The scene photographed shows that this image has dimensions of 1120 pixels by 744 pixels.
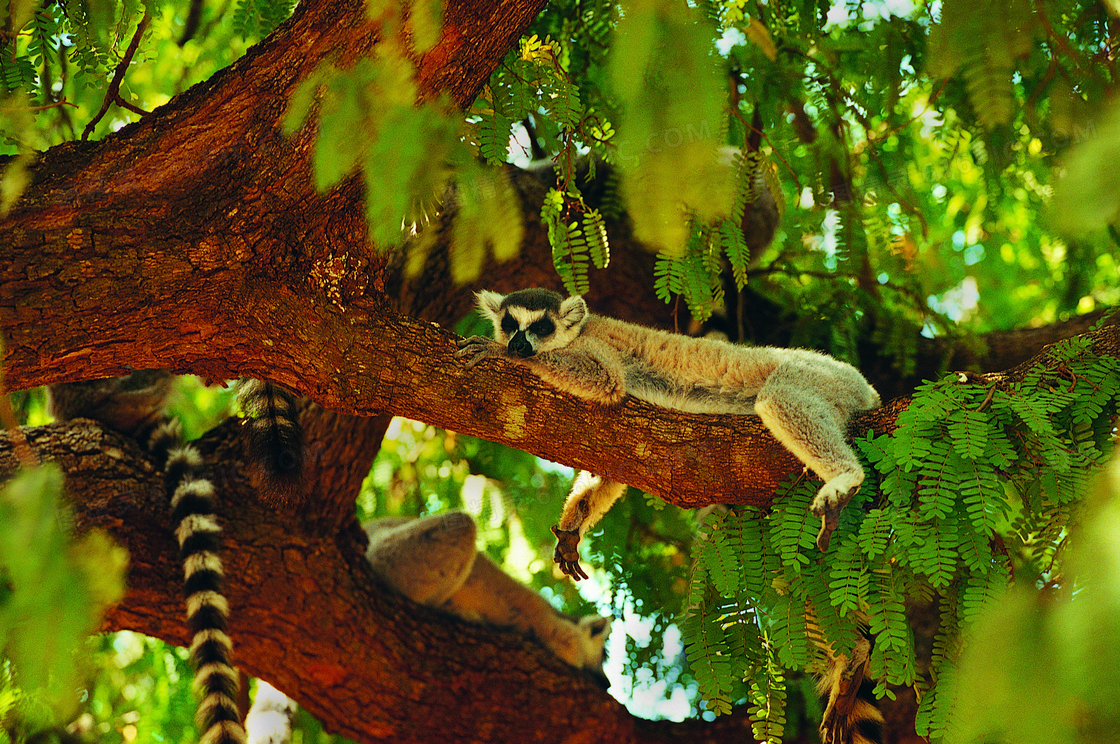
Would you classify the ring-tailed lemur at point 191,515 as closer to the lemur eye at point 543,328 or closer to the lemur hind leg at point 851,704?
the lemur eye at point 543,328

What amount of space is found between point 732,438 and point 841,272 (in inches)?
104

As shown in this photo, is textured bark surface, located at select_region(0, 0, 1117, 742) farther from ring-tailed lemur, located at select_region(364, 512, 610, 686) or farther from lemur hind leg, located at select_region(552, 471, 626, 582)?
ring-tailed lemur, located at select_region(364, 512, 610, 686)

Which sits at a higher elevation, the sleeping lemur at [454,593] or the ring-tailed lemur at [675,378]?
the ring-tailed lemur at [675,378]

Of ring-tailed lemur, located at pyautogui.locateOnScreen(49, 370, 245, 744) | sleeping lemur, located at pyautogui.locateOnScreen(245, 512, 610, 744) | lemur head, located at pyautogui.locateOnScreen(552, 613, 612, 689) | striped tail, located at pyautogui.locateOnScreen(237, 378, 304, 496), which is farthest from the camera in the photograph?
lemur head, located at pyautogui.locateOnScreen(552, 613, 612, 689)

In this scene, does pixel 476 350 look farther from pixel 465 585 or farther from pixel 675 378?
pixel 465 585

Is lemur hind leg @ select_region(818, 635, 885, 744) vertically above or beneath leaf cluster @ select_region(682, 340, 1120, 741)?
beneath

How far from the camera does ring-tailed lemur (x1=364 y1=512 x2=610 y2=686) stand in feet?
20.4

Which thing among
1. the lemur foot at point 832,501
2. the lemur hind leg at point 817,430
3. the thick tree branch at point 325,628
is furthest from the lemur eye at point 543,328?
the thick tree branch at point 325,628

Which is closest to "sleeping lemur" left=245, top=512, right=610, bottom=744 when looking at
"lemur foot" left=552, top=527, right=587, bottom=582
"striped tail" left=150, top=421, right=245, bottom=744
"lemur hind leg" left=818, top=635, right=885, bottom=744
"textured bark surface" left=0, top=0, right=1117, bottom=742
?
"striped tail" left=150, top=421, right=245, bottom=744

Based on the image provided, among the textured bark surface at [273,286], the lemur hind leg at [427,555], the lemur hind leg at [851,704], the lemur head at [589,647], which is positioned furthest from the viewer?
the lemur head at [589,647]

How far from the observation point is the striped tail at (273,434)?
3844mm

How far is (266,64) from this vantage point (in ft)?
10.8

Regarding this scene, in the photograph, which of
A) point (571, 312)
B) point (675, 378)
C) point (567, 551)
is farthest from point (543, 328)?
point (567, 551)

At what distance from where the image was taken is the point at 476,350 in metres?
3.57
